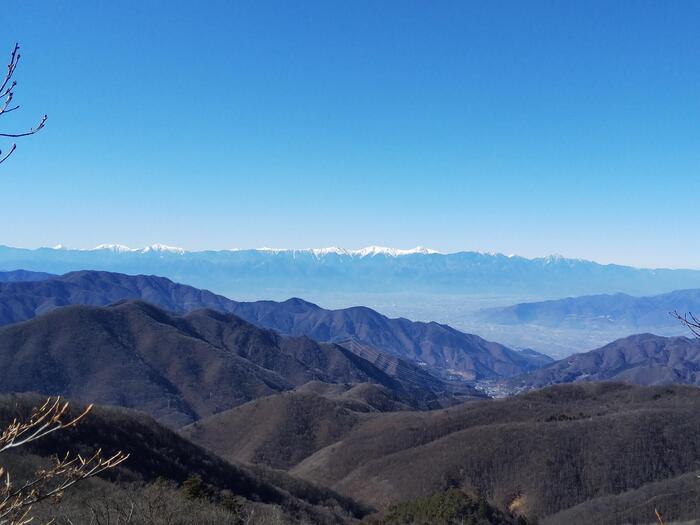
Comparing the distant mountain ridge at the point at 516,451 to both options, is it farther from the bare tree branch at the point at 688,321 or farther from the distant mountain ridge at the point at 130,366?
the bare tree branch at the point at 688,321

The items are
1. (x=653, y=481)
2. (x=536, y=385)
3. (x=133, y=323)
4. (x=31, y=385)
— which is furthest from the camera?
(x=536, y=385)

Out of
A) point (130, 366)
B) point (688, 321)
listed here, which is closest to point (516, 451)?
point (688, 321)

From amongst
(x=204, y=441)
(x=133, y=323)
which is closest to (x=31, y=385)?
(x=133, y=323)

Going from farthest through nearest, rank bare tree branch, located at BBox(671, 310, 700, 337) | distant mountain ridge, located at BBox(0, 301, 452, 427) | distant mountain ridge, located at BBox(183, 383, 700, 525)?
distant mountain ridge, located at BBox(0, 301, 452, 427)
distant mountain ridge, located at BBox(183, 383, 700, 525)
bare tree branch, located at BBox(671, 310, 700, 337)

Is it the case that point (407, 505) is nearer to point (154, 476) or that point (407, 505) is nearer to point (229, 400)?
point (154, 476)

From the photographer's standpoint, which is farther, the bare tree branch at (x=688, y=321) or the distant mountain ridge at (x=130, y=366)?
the distant mountain ridge at (x=130, y=366)

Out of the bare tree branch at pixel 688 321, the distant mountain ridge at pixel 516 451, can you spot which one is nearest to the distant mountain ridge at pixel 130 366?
the distant mountain ridge at pixel 516 451

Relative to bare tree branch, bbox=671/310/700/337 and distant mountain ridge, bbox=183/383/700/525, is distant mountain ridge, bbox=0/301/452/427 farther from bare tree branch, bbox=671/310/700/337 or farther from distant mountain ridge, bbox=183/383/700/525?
bare tree branch, bbox=671/310/700/337

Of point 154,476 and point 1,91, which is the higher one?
point 1,91

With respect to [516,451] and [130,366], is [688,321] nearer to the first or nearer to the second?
[516,451]

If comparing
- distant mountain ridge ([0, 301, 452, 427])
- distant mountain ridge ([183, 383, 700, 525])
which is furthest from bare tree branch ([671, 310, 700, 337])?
distant mountain ridge ([0, 301, 452, 427])

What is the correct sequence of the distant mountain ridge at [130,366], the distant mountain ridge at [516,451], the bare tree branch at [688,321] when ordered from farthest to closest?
the distant mountain ridge at [130,366]
the distant mountain ridge at [516,451]
the bare tree branch at [688,321]
